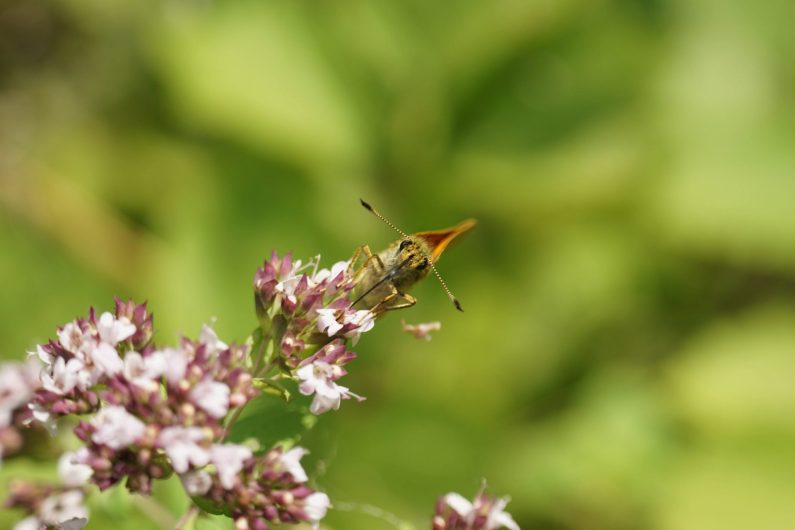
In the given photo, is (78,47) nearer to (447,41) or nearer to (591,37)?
(447,41)

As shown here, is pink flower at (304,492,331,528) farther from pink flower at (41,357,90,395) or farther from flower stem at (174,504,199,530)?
pink flower at (41,357,90,395)

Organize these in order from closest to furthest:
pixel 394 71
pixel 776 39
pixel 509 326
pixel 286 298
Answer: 1. pixel 286 298
2. pixel 509 326
3. pixel 394 71
4. pixel 776 39

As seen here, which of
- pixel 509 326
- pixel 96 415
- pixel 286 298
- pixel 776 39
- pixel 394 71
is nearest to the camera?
pixel 96 415

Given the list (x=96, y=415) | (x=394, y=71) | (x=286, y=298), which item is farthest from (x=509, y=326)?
(x=96, y=415)

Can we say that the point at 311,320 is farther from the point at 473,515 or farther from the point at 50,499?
the point at 50,499

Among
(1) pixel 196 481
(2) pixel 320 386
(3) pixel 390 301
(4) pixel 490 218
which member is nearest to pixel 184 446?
(1) pixel 196 481

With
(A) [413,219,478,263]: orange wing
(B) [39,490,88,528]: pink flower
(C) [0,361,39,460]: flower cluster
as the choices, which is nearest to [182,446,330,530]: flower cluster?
(B) [39,490,88,528]: pink flower

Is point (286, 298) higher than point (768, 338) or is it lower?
lower
